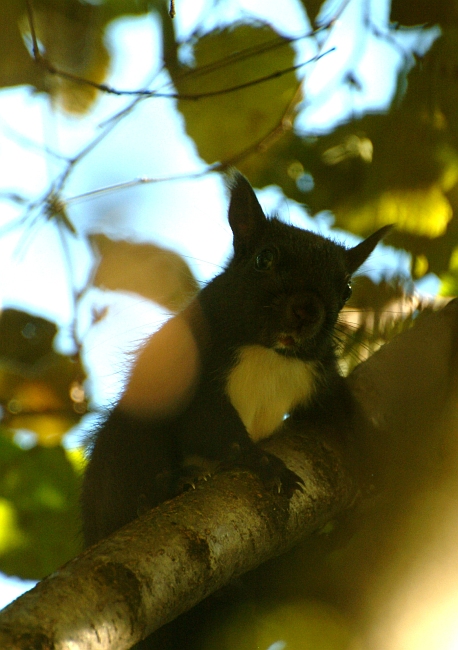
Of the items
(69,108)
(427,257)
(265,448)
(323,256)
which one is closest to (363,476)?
(265,448)

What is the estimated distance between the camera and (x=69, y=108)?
4609 millimetres

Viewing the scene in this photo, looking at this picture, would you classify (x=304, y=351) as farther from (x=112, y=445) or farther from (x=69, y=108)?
(x=69, y=108)

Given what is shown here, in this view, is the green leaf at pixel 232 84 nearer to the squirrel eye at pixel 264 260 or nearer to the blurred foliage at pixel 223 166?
the blurred foliage at pixel 223 166

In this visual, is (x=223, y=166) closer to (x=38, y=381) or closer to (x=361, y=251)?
(x=361, y=251)

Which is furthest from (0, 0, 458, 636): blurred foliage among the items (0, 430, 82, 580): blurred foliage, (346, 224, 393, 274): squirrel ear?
(346, 224, 393, 274): squirrel ear

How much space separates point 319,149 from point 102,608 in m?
3.35

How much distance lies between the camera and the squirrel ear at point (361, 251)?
390cm

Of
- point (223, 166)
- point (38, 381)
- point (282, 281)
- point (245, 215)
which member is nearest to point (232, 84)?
point (223, 166)

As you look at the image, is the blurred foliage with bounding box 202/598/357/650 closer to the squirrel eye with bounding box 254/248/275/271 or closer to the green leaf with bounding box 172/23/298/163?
the squirrel eye with bounding box 254/248/275/271

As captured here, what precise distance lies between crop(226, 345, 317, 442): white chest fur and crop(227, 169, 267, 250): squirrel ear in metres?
0.65

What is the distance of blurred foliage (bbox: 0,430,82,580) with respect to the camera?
3910 mm

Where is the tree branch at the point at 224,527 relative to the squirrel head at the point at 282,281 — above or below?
below

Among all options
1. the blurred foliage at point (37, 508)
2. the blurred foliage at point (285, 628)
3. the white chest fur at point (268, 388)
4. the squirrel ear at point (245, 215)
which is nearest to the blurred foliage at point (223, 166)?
the blurred foliage at point (37, 508)

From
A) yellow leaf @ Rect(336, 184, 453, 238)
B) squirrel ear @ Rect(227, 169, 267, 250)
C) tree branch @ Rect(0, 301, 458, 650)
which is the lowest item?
tree branch @ Rect(0, 301, 458, 650)
